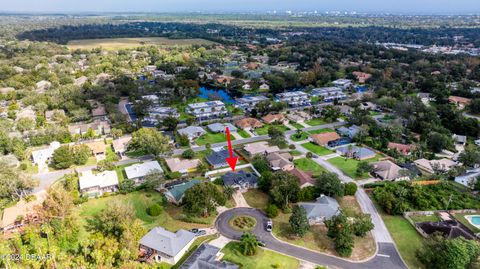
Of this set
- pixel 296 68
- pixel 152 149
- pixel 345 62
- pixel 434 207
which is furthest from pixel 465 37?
pixel 152 149

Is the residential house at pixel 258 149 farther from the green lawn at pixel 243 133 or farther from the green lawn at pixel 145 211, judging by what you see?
the green lawn at pixel 145 211

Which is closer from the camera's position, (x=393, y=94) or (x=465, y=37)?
(x=393, y=94)

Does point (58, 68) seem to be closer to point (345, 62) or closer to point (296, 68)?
point (296, 68)

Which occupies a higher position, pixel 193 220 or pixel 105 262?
pixel 105 262

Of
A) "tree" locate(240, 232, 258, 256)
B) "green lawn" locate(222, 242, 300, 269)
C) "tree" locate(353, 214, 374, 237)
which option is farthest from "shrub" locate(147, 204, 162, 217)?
"tree" locate(353, 214, 374, 237)

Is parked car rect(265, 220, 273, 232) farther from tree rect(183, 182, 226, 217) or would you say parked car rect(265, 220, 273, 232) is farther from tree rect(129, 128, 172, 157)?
tree rect(129, 128, 172, 157)

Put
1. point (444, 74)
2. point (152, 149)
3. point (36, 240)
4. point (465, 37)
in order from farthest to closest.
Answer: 1. point (465, 37)
2. point (444, 74)
3. point (152, 149)
4. point (36, 240)
